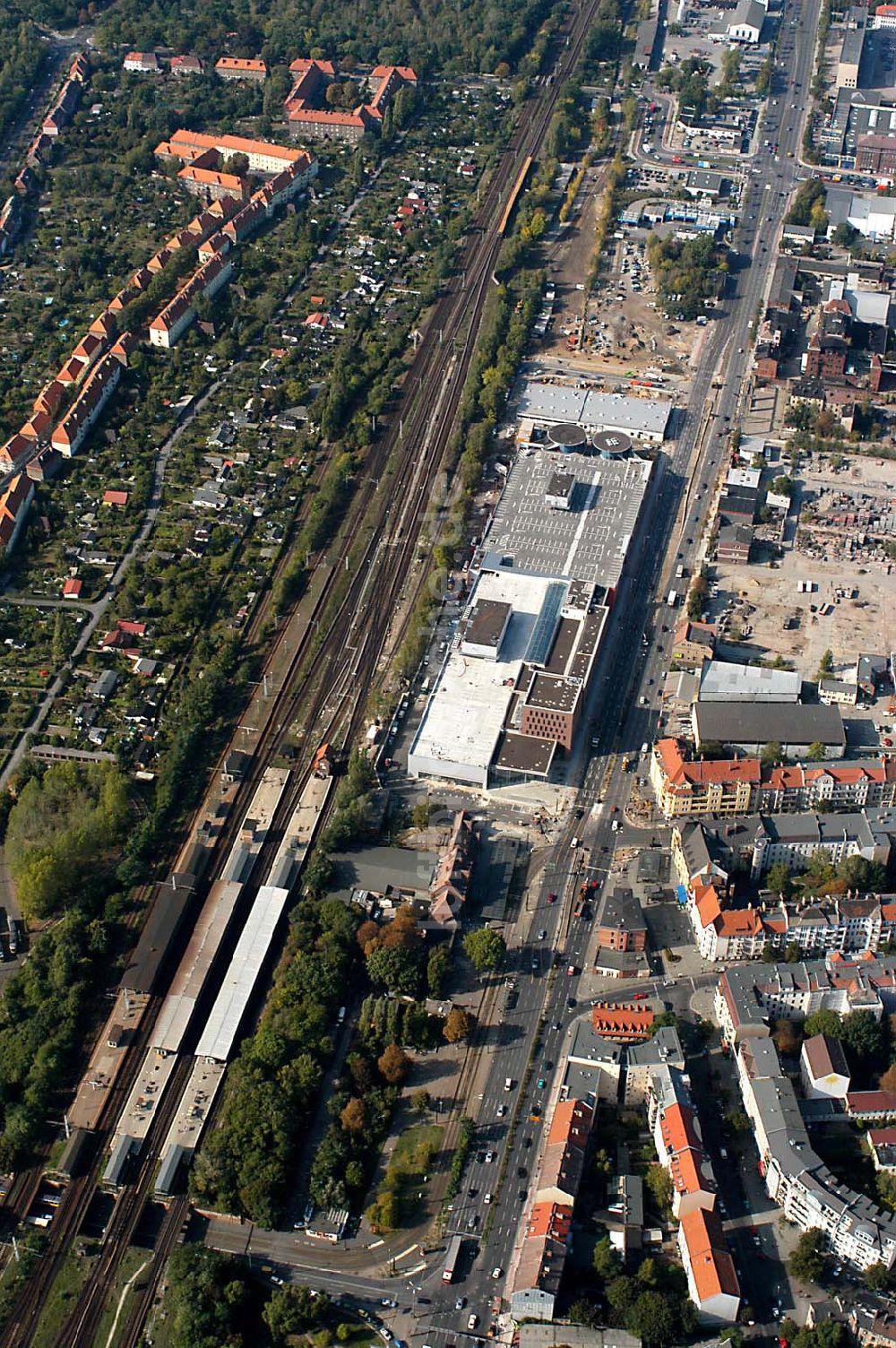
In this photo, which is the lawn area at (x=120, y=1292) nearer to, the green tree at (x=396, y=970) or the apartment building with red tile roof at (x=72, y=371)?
the green tree at (x=396, y=970)

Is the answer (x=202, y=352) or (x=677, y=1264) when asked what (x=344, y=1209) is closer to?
(x=677, y=1264)

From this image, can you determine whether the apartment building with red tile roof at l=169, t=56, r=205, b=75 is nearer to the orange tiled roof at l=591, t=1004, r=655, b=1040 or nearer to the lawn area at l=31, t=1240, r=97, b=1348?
the orange tiled roof at l=591, t=1004, r=655, b=1040

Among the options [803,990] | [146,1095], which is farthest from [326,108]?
[803,990]

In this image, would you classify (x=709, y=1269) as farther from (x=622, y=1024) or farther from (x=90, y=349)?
(x=90, y=349)

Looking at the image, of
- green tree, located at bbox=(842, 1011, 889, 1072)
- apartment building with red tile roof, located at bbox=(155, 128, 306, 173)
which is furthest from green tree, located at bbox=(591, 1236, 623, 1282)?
apartment building with red tile roof, located at bbox=(155, 128, 306, 173)

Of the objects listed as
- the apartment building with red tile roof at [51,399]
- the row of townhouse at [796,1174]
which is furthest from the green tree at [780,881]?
the apartment building with red tile roof at [51,399]

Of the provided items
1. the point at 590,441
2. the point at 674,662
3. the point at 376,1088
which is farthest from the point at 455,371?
the point at 376,1088
